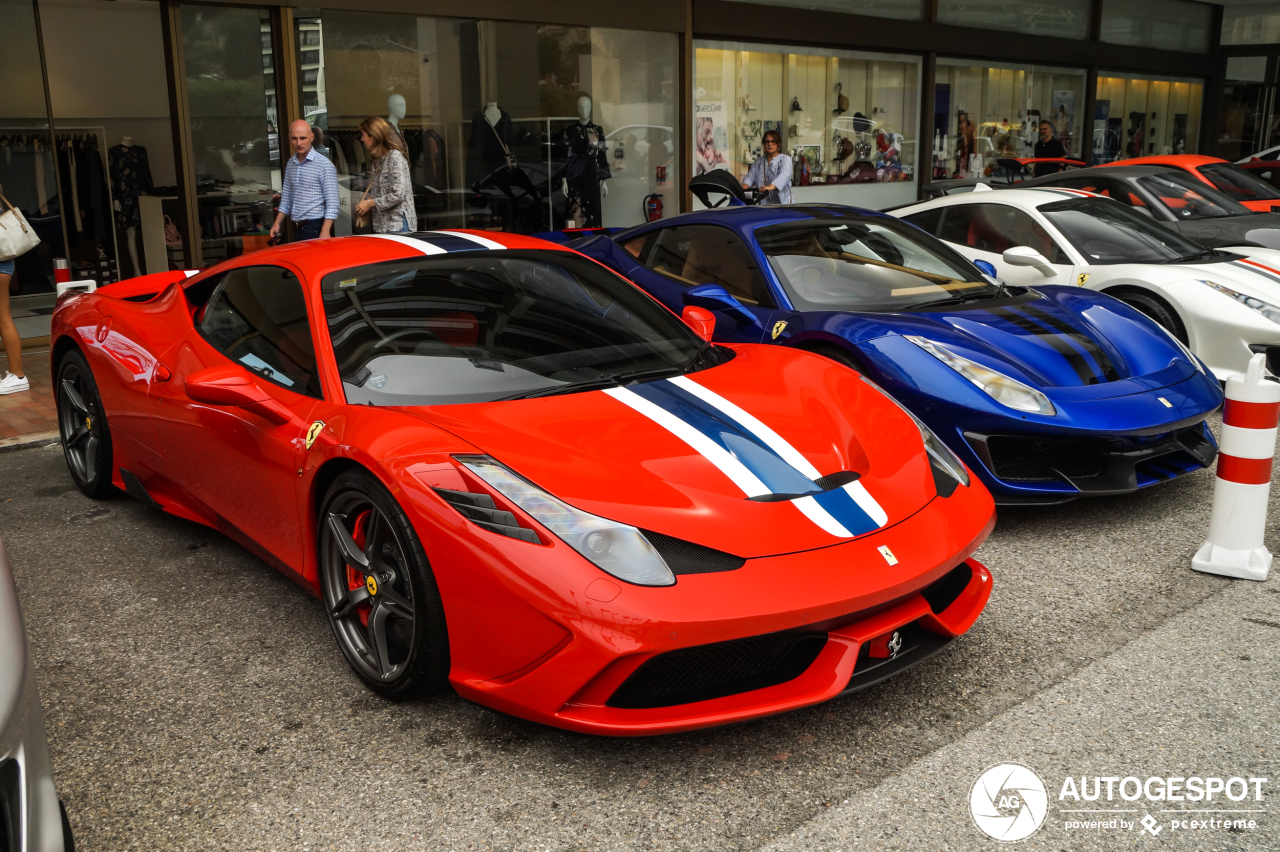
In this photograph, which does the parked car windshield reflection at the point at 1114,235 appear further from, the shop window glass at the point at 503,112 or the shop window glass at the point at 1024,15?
the shop window glass at the point at 1024,15

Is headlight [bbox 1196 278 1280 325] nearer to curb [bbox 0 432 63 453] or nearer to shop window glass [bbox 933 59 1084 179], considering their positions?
curb [bbox 0 432 63 453]

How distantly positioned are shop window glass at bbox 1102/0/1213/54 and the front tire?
13.4m

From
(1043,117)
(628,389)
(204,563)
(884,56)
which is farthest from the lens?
(1043,117)

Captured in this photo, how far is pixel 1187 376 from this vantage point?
14.9 ft

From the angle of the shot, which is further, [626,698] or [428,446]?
[428,446]

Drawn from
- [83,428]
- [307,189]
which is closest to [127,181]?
[307,189]

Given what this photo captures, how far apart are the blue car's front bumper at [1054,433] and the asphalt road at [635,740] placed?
1.17ft

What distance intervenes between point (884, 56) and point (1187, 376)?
35.0ft

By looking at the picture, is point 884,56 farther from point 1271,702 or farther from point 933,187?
point 1271,702

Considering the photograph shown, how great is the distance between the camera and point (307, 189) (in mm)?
7855

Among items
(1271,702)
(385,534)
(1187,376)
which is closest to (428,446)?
(385,534)

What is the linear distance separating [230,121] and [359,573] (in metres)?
7.17

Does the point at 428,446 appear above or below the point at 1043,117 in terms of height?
below

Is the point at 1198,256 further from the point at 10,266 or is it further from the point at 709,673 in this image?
the point at 10,266
